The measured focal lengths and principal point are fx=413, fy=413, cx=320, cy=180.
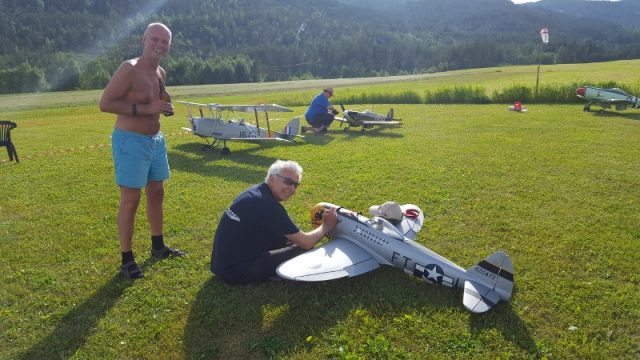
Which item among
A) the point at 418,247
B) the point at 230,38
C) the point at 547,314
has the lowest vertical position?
the point at 547,314

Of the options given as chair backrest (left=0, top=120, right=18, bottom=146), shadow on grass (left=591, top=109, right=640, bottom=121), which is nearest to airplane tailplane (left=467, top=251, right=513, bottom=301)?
chair backrest (left=0, top=120, right=18, bottom=146)

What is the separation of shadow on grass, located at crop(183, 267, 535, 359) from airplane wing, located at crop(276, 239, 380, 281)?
235mm

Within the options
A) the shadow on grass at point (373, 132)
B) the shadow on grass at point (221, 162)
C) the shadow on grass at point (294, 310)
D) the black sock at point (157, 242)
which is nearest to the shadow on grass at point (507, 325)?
the shadow on grass at point (294, 310)

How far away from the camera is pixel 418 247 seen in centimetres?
477

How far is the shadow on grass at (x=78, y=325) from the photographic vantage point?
3.79 metres

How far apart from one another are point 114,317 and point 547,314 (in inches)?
176

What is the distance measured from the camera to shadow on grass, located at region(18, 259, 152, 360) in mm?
3793

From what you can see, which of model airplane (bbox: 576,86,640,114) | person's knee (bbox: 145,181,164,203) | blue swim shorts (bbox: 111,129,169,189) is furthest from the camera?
model airplane (bbox: 576,86,640,114)

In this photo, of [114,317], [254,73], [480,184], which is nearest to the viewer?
[114,317]

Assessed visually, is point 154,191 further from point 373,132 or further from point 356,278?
point 373,132

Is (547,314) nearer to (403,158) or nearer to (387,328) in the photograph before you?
(387,328)

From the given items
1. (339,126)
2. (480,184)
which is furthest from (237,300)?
(339,126)

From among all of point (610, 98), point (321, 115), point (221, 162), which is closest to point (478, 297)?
point (221, 162)

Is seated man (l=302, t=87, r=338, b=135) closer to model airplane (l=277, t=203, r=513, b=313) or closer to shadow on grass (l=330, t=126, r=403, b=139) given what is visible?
shadow on grass (l=330, t=126, r=403, b=139)
